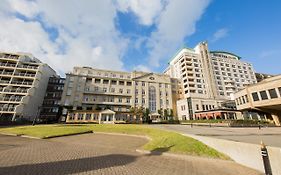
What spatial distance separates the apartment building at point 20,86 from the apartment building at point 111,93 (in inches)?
468

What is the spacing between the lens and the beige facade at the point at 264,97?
97.0 feet

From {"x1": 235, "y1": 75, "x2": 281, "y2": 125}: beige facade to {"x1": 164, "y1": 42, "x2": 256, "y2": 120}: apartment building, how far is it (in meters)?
21.5

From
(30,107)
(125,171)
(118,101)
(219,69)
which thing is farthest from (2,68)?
(219,69)

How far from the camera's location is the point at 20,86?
1973 inches

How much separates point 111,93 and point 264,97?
1943 inches

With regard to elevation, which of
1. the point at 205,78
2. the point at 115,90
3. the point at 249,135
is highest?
the point at 205,78

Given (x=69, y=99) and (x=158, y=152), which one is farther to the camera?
(x=69, y=99)

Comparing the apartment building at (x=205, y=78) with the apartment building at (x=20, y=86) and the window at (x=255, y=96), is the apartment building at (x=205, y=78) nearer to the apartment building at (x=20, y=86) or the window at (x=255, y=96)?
the window at (x=255, y=96)

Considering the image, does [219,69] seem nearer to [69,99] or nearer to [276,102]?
[276,102]

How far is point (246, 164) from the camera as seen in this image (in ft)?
23.3

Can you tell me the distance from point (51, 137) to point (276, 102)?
4272cm

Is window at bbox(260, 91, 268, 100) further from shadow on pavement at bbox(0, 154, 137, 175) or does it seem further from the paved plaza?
shadow on pavement at bbox(0, 154, 137, 175)

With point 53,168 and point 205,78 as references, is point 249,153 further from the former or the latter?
point 205,78

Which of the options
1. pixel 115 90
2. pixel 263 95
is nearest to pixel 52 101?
pixel 115 90
